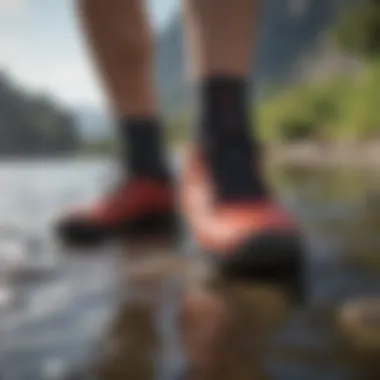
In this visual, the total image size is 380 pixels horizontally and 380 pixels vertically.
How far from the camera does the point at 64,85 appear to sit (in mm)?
506

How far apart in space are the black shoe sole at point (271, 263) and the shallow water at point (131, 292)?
12 mm

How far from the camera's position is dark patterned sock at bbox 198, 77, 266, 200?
0.54m

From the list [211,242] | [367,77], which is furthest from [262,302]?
[367,77]

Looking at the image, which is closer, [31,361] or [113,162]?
[31,361]

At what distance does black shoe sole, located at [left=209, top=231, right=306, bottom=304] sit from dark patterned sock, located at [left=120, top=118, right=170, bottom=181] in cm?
9

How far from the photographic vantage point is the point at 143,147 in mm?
532

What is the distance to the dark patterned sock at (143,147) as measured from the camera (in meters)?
0.53

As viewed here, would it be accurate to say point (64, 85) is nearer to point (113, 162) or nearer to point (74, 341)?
point (113, 162)

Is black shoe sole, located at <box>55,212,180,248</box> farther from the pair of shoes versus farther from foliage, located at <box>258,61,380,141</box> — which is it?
foliage, located at <box>258,61,380,141</box>

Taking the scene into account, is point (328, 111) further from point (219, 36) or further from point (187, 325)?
point (187, 325)

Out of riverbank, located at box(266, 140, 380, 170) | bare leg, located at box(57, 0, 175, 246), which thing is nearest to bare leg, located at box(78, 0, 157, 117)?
bare leg, located at box(57, 0, 175, 246)

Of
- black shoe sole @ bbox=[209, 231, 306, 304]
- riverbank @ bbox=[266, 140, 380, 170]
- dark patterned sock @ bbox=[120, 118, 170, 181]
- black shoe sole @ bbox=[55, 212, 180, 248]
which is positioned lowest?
black shoe sole @ bbox=[209, 231, 306, 304]

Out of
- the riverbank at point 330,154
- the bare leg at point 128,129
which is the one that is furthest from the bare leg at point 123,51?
the riverbank at point 330,154

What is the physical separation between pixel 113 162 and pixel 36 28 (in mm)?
113
